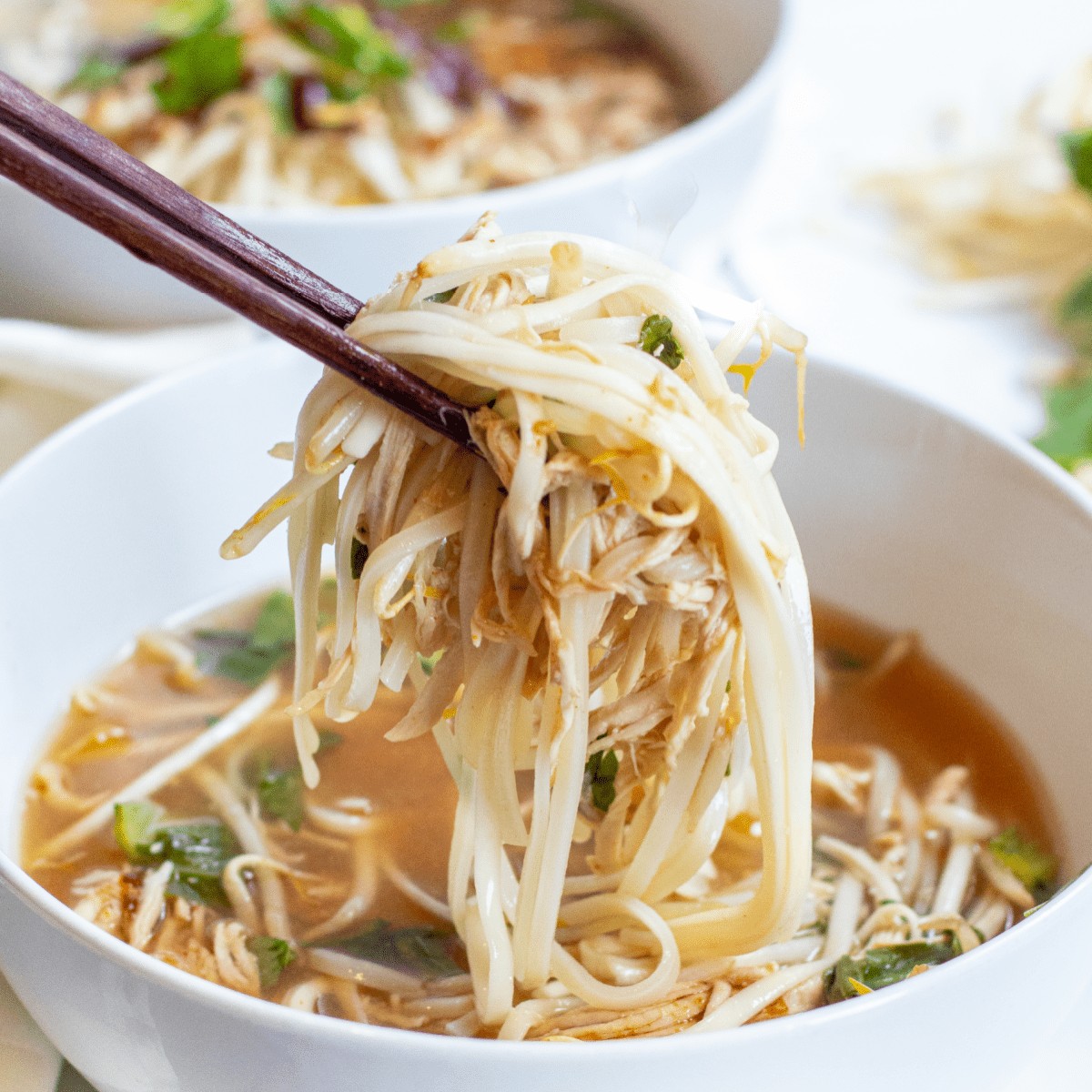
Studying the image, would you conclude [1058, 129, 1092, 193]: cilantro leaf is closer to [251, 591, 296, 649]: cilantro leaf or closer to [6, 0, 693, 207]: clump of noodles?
[6, 0, 693, 207]: clump of noodles

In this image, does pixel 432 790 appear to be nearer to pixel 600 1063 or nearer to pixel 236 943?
pixel 236 943

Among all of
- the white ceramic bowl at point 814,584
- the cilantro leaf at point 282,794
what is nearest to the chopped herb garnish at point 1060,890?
the white ceramic bowl at point 814,584

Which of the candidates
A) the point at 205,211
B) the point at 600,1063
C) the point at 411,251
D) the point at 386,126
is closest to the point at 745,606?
the point at 600,1063

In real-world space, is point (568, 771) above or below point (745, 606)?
below

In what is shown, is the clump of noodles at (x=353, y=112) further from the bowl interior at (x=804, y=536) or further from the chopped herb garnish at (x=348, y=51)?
the bowl interior at (x=804, y=536)

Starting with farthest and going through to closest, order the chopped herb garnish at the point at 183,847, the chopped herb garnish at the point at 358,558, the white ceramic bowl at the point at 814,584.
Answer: the chopped herb garnish at the point at 183,847 < the chopped herb garnish at the point at 358,558 < the white ceramic bowl at the point at 814,584

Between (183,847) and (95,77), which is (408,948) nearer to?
(183,847)
